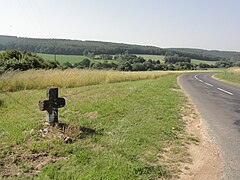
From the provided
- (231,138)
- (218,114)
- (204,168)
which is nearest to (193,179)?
(204,168)

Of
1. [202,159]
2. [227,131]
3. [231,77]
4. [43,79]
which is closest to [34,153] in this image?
[202,159]

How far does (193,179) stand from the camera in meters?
4.28

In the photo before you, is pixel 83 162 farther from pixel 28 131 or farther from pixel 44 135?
pixel 28 131

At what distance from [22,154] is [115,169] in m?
1.79

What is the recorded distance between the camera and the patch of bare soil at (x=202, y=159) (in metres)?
4.43

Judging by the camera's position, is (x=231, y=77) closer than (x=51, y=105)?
No


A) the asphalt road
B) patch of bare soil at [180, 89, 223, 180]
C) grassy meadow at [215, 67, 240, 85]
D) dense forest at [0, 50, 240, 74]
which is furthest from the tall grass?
grassy meadow at [215, 67, 240, 85]

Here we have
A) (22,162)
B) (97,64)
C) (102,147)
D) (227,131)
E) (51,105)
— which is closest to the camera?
(22,162)

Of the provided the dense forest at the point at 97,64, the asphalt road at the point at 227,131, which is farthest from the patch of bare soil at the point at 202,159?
the dense forest at the point at 97,64

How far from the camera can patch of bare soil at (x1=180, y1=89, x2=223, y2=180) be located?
4430mm

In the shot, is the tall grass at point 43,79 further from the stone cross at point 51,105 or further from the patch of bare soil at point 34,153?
the patch of bare soil at point 34,153

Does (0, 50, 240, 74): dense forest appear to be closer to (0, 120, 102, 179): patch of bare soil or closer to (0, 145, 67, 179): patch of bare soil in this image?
(0, 120, 102, 179): patch of bare soil

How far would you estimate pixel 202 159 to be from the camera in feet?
16.8

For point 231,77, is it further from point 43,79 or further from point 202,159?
point 202,159
